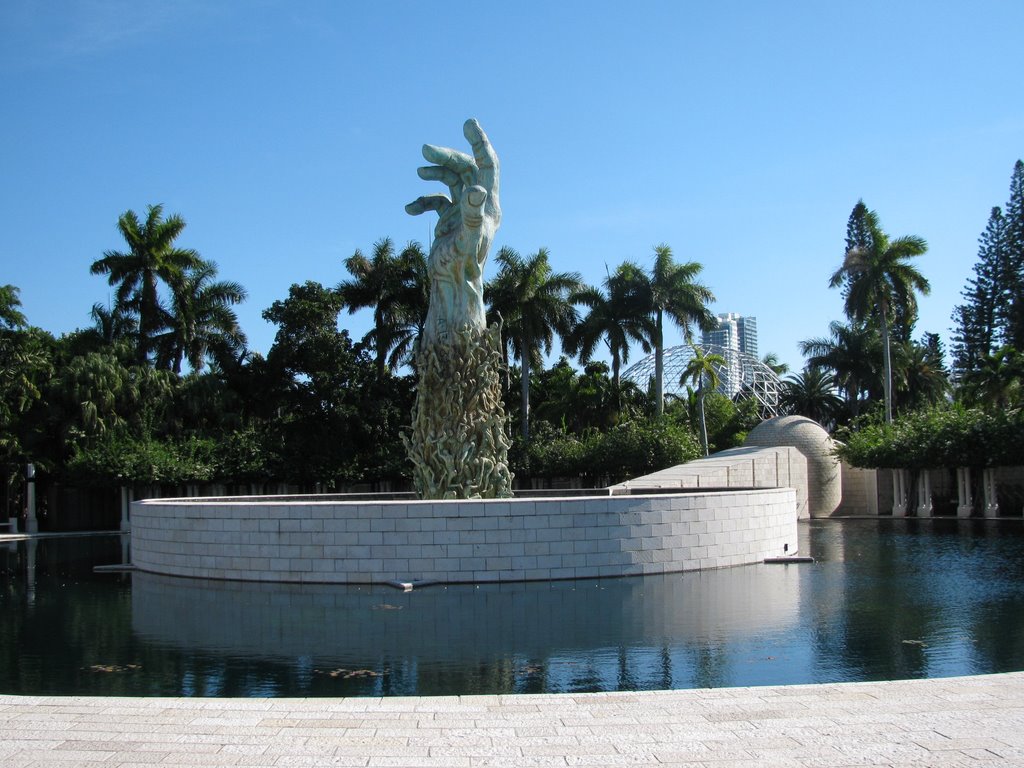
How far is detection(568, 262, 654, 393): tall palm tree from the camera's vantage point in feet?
135

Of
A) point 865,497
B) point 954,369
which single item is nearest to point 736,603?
point 865,497

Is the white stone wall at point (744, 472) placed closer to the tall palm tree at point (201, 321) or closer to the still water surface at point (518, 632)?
the still water surface at point (518, 632)

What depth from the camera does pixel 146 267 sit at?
1533 inches

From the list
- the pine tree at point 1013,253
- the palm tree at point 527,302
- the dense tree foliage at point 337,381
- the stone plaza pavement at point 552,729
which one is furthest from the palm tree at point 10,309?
the pine tree at point 1013,253

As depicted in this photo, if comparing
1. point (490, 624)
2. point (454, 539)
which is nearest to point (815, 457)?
point (454, 539)

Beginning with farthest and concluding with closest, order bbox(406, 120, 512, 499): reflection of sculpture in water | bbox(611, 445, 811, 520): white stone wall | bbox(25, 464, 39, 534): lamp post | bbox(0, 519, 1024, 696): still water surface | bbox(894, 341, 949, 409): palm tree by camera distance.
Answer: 1. bbox(894, 341, 949, 409): palm tree
2. bbox(25, 464, 39, 534): lamp post
3. bbox(611, 445, 811, 520): white stone wall
4. bbox(406, 120, 512, 499): reflection of sculpture in water
5. bbox(0, 519, 1024, 696): still water surface

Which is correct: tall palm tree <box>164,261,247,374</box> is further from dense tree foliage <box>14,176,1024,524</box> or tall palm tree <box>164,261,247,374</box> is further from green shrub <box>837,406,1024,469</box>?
green shrub <box>837,406,1024,469</box>

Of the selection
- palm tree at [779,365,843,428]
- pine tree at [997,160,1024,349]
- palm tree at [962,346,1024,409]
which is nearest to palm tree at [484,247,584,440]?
palm tree at [962,346,1024,409]

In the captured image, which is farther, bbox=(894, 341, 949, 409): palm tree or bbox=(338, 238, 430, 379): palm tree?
bbox=(894, 341, 949, 409): palm tree

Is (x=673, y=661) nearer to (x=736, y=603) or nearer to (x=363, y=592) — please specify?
(x=736, y=603)

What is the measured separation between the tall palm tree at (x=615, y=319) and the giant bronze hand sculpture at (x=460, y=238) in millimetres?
21028

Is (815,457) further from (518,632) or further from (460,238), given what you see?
(518,632)

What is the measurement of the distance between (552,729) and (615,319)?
35.1 metres

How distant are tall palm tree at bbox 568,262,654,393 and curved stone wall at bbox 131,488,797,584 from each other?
2434 centimetres
